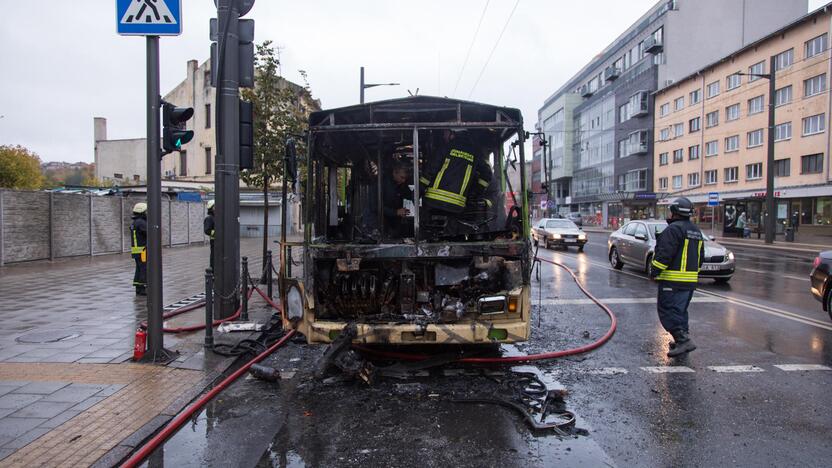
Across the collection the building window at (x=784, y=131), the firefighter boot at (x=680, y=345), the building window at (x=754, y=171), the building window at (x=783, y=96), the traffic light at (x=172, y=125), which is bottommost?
the firefighter boot at (x=680, y=345)

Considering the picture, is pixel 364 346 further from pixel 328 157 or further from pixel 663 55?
pixel 663 55

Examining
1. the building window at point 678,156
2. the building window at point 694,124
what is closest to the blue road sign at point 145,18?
the building window at point 694,124

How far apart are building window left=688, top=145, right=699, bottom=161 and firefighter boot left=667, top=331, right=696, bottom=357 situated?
149 ft

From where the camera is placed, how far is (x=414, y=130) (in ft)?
18.1

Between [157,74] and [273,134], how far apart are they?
5292mm

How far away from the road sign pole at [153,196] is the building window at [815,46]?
37990 millimetres

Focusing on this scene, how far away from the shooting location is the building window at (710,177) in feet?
141

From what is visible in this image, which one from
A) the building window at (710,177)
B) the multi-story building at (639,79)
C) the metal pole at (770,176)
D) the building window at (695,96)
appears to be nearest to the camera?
the metal pole at (770,176)

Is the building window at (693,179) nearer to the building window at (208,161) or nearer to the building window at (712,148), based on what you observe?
the building window at (712,148)

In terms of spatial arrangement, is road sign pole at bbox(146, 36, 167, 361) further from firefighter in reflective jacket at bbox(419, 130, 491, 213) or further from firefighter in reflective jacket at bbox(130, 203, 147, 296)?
Result: firefighter in reflective jacket at bbox(130, 203, 147, 296)

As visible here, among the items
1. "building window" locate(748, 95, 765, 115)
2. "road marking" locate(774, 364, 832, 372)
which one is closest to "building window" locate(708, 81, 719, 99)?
"building window" locate(748, 95, 765, 115)

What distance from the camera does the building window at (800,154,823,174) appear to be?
102 feet

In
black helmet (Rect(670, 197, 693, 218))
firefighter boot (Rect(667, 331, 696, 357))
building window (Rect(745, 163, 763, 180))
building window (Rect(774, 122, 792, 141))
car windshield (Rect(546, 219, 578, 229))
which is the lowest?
firefighter boot (Rect(667, 331, 696, 357))

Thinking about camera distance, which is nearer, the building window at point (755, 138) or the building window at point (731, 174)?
the building window at point (755, 138)
